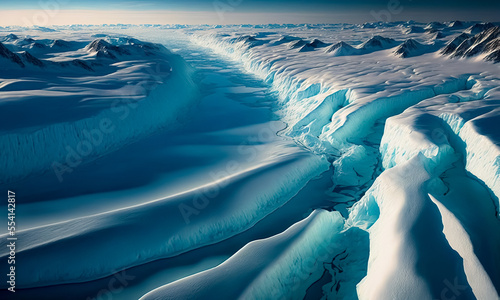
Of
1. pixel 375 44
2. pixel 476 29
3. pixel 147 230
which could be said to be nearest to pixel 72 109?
pixel 147 230

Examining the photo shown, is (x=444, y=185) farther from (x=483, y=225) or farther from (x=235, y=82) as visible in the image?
(x=235, y=82)

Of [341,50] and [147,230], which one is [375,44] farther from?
[147,230]

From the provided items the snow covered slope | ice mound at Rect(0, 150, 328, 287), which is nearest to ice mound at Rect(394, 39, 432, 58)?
the snow covered slope

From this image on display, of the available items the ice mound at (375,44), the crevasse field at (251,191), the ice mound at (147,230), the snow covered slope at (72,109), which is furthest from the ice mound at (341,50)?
the ice mound at (147,230)

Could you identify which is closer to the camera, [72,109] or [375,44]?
[72,109]

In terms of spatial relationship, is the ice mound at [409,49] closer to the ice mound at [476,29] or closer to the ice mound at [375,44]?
the ice mound at [375,44]

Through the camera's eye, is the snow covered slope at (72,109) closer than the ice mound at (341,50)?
Yes

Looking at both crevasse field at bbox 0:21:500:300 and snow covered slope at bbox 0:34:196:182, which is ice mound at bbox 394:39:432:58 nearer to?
crevasse field at bbox 0:21:500:300

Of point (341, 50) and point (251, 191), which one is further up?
point (341, 50)
